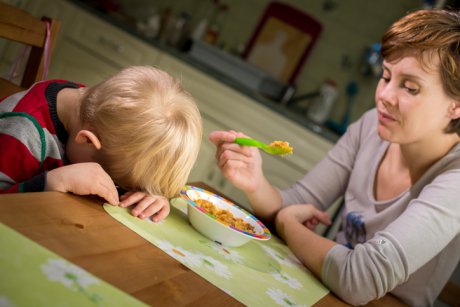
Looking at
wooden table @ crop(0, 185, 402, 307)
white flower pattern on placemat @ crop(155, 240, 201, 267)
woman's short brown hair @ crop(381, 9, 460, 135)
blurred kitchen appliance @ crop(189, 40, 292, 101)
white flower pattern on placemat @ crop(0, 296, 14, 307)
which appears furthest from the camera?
blurred kitchen appliance @ crop(189, 40, 292, 101)

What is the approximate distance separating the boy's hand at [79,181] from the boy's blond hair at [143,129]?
8 cm

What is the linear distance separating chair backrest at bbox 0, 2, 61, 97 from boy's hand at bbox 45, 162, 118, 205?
41 centimetres

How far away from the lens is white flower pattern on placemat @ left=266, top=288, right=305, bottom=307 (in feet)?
2.48

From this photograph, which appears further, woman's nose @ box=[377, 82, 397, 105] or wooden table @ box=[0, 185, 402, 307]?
woman's nose @ box=[377, 82, 397, 105]

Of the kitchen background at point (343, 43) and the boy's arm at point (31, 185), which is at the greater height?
the kitchen background at point (343, 43)

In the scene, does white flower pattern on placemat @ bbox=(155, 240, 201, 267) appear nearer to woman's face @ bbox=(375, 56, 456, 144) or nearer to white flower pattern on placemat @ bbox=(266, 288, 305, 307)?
white flower pattern on placemat @ bbox=(266, 288, 305, 307)

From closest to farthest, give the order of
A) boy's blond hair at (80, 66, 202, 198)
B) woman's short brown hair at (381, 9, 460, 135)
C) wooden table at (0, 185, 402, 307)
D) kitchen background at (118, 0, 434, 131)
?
wooden table at (0, 185, 402, 307)
boy's blond hair at (80, 66, 202, 198)
woman's short brown hair at (381, 9, 460, 135)
kitchen background at (118, 0, 434, 131)

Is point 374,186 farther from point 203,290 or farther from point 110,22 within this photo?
point 110,22

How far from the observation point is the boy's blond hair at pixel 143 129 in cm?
82

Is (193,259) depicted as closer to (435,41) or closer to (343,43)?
(435,41)

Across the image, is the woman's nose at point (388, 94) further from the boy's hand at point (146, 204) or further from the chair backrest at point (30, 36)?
the chair backrest at point (30, 36)

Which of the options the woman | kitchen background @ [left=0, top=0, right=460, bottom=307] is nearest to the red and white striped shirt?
the woman

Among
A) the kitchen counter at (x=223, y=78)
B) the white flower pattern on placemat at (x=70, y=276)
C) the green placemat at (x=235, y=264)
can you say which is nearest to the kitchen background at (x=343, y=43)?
the kitchen counter at (x=223, y=78)

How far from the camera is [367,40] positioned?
2.93m
